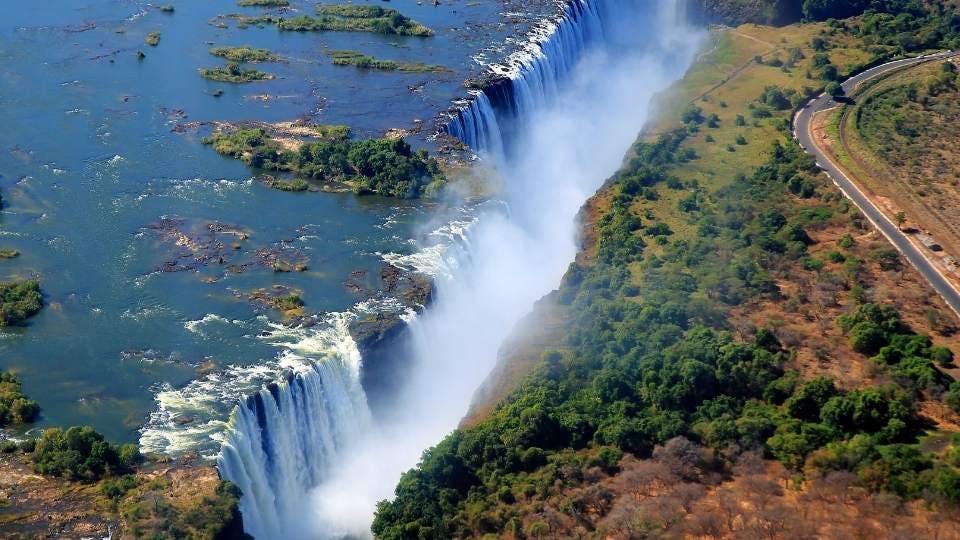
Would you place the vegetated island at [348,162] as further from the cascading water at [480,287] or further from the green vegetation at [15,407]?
the green vegetation at [15,407]

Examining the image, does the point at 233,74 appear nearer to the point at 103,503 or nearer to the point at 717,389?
the point at 103,503

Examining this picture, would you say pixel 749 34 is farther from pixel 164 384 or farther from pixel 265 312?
pixel 164 384

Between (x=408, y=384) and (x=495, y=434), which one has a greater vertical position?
(x=495, y=434)

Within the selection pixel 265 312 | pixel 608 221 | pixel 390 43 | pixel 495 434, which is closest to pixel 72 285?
pixel 265 312

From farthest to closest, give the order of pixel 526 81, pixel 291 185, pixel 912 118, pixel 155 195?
pixel 526 81 → pixel 912 118 → pixel 291 185 → pixel 155 195

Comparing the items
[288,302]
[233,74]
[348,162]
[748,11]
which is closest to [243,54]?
[233,74]

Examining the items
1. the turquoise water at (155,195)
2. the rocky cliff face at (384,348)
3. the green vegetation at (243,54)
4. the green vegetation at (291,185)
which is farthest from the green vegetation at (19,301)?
the green vegetation at (243,54)
